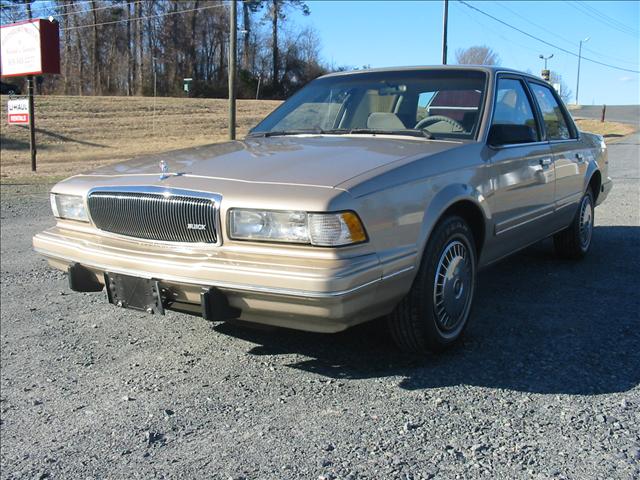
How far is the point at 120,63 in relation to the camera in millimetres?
57531

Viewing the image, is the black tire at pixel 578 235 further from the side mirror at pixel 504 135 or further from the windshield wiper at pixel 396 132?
the windshield wiper at pixel 396 132

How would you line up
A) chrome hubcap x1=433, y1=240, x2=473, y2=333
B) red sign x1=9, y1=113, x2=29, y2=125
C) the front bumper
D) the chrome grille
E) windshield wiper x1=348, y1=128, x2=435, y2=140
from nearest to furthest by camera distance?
the front bumper → the chrome grille → chrome hubcap x1=433, y1=240, x2=473, y2=333 → windshield wiper x1=348, y1=128, x2=435, y2=140 → red sign x1=9, y1=113, x2=29, y2=125

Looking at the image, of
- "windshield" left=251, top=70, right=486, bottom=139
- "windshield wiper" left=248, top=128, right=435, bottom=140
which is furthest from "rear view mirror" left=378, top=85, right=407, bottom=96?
"windshield wiper" left=248, top=128, right=435, bottom=140

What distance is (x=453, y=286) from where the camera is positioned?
344 centimetres

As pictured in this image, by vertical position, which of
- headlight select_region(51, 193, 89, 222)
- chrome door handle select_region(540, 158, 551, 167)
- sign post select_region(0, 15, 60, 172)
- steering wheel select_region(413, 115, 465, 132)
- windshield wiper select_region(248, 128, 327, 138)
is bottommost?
headlight select_region(51, 193, 89, 222)

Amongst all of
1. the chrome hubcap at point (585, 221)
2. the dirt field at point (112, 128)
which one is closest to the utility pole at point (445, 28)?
the dirt field at point (112, 128)

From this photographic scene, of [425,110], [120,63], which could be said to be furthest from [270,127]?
[120,63]

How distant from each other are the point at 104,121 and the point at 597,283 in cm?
3561

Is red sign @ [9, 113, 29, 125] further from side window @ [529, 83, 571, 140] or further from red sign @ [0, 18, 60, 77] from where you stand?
side window @ [529, 83, 571, 140]

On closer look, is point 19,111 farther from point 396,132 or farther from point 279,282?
point 279,282

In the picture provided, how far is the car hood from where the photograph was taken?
301 centimetres

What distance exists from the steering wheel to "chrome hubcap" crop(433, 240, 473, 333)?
0.88 meters

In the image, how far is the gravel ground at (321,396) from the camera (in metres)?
2.52

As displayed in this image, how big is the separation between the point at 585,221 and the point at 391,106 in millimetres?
2505
